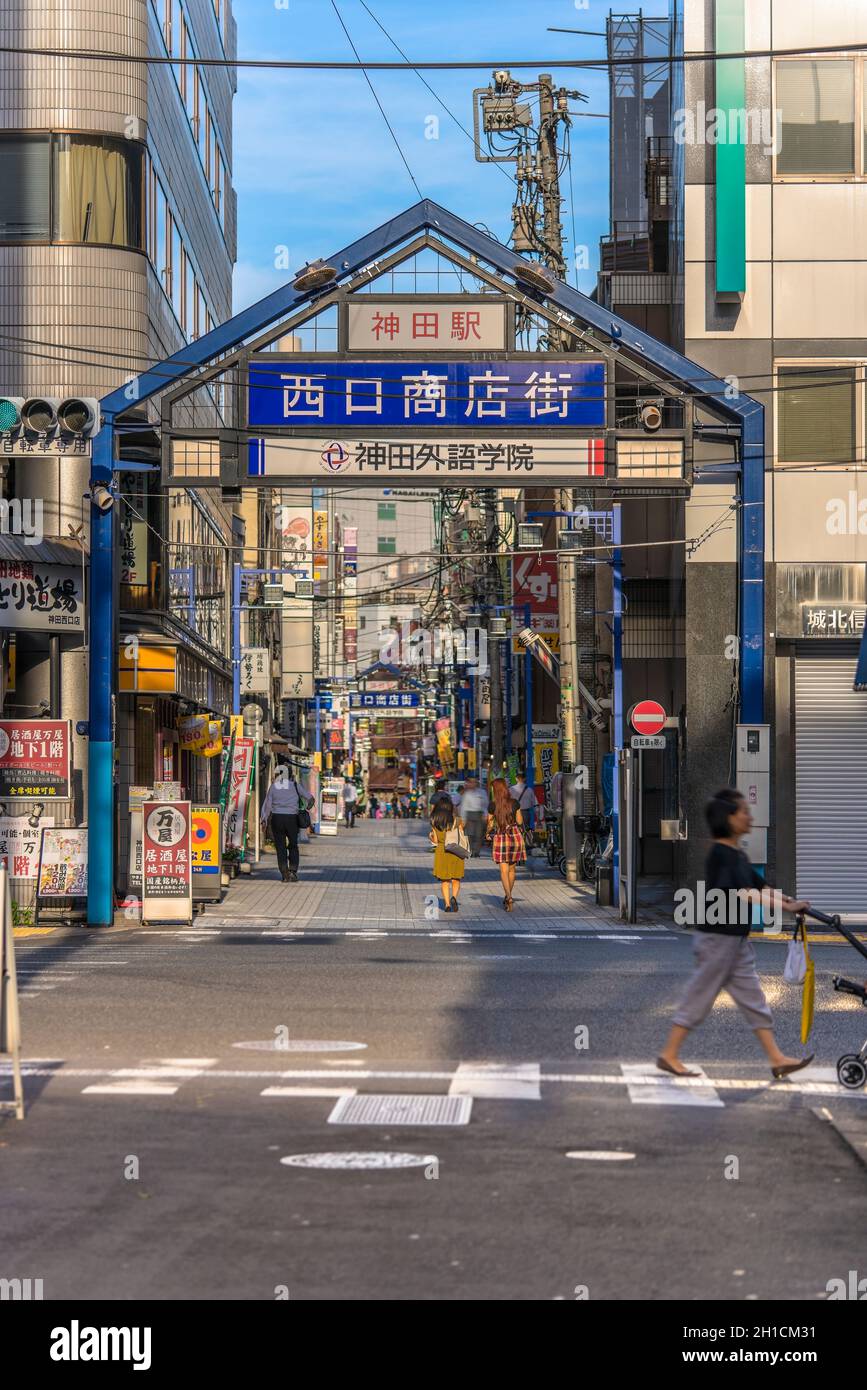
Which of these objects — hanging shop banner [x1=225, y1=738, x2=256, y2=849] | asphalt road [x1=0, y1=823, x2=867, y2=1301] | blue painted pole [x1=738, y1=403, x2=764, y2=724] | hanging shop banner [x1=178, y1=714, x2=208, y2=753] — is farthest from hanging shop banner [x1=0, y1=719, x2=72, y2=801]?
hanging shop banner [x1=178, y1=714, x2=208, y2=753]

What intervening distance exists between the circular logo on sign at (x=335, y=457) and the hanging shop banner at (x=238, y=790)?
40.1 feet

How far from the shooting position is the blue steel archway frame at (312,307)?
24.9 meters

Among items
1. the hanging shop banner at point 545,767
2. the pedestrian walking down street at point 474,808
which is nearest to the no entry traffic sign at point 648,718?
the pedestrian walking down street at point 474,808

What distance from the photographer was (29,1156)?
9.10 m

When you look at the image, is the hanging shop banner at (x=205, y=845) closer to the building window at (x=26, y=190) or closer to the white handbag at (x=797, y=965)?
the building window at (x=26, y=190)

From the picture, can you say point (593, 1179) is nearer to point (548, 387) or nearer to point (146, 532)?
point (548, 387)

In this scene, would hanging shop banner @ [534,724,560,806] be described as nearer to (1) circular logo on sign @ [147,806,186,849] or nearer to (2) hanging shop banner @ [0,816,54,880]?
(2) hanging shop banner @ [0,816,54,880]

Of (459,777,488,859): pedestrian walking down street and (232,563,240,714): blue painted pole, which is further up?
(232,563,240,714): blue painted pole

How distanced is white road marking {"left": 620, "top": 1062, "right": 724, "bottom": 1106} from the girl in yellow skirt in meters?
14.7

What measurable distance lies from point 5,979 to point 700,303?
19.4 metres

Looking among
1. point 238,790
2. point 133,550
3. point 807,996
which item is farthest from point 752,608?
point 238,790

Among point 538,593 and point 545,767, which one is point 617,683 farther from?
point 545,767

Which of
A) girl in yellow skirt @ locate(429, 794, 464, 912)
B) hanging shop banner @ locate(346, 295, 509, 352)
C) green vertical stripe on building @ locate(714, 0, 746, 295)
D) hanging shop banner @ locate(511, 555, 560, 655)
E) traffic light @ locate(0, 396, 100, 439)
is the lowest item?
girl in yellow skirt @ locate(429, 794, 464, 912)

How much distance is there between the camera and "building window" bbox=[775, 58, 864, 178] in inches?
1081
